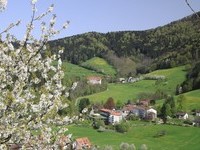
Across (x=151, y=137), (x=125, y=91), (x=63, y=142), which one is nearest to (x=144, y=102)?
(x=125, y=91)

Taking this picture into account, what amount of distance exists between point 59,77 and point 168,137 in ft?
207

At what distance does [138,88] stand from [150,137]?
53470 millimetres

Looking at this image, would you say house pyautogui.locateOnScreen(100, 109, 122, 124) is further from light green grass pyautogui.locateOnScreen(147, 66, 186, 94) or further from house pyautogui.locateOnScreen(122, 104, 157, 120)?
light green grass pyautogui.locateOnScreen(147, 66, 186, 94)

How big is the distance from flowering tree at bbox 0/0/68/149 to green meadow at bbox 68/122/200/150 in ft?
174

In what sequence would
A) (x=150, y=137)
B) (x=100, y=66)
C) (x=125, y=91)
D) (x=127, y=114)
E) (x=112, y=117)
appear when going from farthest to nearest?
(x=100, y=66) < (x=125, y=91) < (x=127, y=114) < (x=112, y=117) < (x=150, y=137)

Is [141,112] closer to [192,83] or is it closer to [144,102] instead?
[144,102]

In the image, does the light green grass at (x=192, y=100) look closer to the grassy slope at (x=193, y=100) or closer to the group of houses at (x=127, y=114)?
the grassy slope at (x=193, y=100)

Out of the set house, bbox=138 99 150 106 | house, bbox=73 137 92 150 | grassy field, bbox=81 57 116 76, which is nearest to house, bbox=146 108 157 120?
house, bbox=138 99 150 106

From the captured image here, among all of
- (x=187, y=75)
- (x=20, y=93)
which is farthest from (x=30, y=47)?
(x=187, y=75)

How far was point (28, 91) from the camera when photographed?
790cm

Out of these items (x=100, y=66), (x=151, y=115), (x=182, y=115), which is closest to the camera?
(x=182, y=115)

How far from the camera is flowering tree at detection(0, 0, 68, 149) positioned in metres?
7.34

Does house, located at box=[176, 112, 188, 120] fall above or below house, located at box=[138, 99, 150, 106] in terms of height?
below

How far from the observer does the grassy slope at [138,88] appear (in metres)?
111
